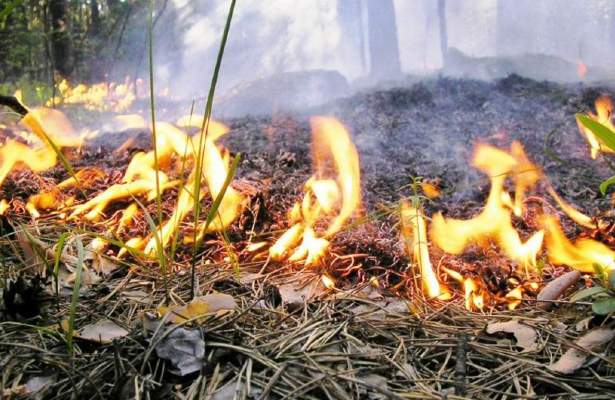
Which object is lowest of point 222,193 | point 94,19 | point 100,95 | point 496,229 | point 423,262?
point 100,95

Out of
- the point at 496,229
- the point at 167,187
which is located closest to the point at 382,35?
the point at 167,187

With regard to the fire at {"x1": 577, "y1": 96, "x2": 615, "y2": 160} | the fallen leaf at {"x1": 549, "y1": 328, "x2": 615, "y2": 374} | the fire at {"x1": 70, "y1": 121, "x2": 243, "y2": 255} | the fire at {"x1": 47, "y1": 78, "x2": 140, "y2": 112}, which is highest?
the fire at {"x1": 70, "y1": 121, "x2": 243, "y2": 255}

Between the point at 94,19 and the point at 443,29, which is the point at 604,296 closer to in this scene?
the point at 443,29

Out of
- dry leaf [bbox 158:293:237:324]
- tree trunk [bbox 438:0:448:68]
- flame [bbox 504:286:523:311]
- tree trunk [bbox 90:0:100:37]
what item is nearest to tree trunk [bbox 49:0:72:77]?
tree trunk [bbox 90:0:100:37]

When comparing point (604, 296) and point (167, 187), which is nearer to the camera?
point (604, 296)

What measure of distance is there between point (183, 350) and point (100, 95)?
8.35 m

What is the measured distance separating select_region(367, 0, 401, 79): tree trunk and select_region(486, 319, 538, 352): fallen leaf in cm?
591

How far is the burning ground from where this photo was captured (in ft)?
3.05

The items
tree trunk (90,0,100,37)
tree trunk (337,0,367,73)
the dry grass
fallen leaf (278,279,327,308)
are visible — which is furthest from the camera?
tree trunk (90,0,100,37)

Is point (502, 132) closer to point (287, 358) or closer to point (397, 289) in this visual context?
point (397, 289)

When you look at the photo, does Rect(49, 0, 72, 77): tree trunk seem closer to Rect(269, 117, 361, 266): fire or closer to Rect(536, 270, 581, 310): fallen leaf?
Rect(269, 117, 361, 266): fire

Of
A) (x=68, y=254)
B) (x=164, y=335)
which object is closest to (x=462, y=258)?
(x=164, y=335)

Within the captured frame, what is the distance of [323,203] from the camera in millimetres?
1935

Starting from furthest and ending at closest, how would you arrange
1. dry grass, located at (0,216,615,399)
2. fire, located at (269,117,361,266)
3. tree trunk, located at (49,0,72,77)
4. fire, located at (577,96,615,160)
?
1. tree trunk, located at (49,0,72,77)
2. fire, located at (577,96,615,160)
3. fire, located at (269,117,361,266)
4. dry grass, located at (0,216,615,399)
